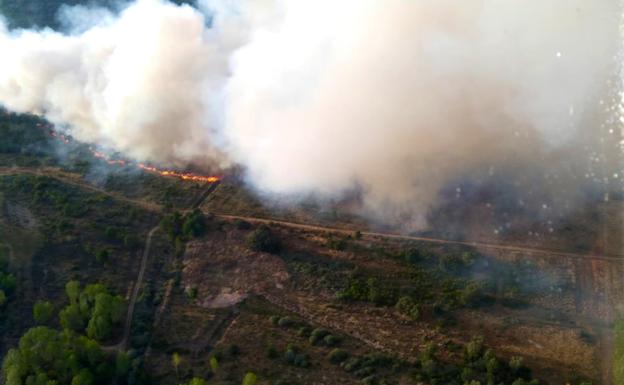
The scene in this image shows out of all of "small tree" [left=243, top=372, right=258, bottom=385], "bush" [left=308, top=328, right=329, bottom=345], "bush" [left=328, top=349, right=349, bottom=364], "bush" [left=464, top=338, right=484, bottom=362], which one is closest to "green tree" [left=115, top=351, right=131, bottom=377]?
"small tree" [left=243, top=372, right=258, bottom=385]

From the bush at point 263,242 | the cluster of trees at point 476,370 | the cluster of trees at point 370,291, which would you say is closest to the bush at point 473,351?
the cluster of trees at point 476,370

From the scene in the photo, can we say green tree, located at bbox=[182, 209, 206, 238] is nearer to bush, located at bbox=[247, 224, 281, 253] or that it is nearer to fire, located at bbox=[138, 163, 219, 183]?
bush, located at bbox=[247, 224, 281, 253]

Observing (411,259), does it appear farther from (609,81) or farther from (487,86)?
(609,81)

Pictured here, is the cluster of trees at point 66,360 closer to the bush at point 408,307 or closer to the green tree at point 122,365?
the green tree at point 122,365

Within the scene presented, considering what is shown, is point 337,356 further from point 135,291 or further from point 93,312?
point 93,312

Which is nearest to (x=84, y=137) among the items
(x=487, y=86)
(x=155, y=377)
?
(x=155, y=377)
